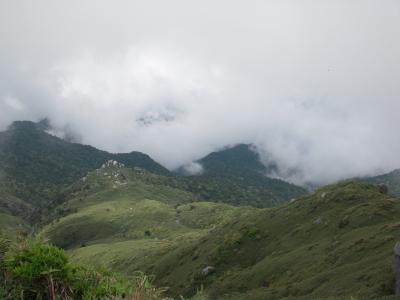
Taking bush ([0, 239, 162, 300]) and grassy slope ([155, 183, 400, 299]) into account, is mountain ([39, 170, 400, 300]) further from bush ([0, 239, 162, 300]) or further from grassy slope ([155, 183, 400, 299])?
bush ([0, 239, 162, 300])

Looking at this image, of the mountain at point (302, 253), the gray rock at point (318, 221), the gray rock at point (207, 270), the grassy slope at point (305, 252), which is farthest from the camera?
the gray rock at point (207, 270)

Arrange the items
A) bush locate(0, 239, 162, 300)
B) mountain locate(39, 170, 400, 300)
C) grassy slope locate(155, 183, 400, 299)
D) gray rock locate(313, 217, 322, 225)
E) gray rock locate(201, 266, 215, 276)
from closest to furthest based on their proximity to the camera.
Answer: bush locate(0, 239, 162, 300)
mountain locate(39, 170, 400, 300)
grassy slope locate(155, 183, 400, 299)
gray rock locate(313, 217, 322, 225)
gray rock locate(201, 266, 215, 276)

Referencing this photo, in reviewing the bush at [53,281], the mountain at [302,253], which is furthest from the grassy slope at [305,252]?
the bush at [53,281]

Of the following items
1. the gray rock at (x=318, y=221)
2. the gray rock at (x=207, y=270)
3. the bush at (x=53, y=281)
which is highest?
the gray rock at (x=318, y=221)

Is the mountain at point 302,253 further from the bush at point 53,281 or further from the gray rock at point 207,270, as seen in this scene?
the bush at point 53,281

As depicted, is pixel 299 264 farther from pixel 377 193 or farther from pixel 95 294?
pixel 95 294

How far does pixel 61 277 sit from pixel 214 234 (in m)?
127

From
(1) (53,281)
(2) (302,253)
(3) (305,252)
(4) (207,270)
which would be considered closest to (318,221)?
(2) (302,253)

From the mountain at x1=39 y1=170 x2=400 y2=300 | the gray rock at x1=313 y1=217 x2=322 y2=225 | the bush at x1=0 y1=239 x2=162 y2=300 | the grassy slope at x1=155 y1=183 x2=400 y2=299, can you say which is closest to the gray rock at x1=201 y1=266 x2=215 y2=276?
the mountain at x1=39 y1=170 x2=400 y2=300

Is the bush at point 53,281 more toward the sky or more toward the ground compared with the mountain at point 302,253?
more toward the ground

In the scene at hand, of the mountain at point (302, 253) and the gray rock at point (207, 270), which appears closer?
the mountain at point (302, 253)

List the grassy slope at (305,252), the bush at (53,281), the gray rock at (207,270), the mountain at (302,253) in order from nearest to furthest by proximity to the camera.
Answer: the bush at (53,281), the mountain at (302,253), the grassy slope at (305,252), the gray rock at (207,270)

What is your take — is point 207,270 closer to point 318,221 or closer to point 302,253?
point 318,221

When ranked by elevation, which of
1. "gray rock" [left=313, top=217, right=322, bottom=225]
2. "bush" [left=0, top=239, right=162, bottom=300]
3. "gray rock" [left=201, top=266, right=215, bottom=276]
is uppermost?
"gray rock" [left=313, top=217, right=322, bottom=225]
